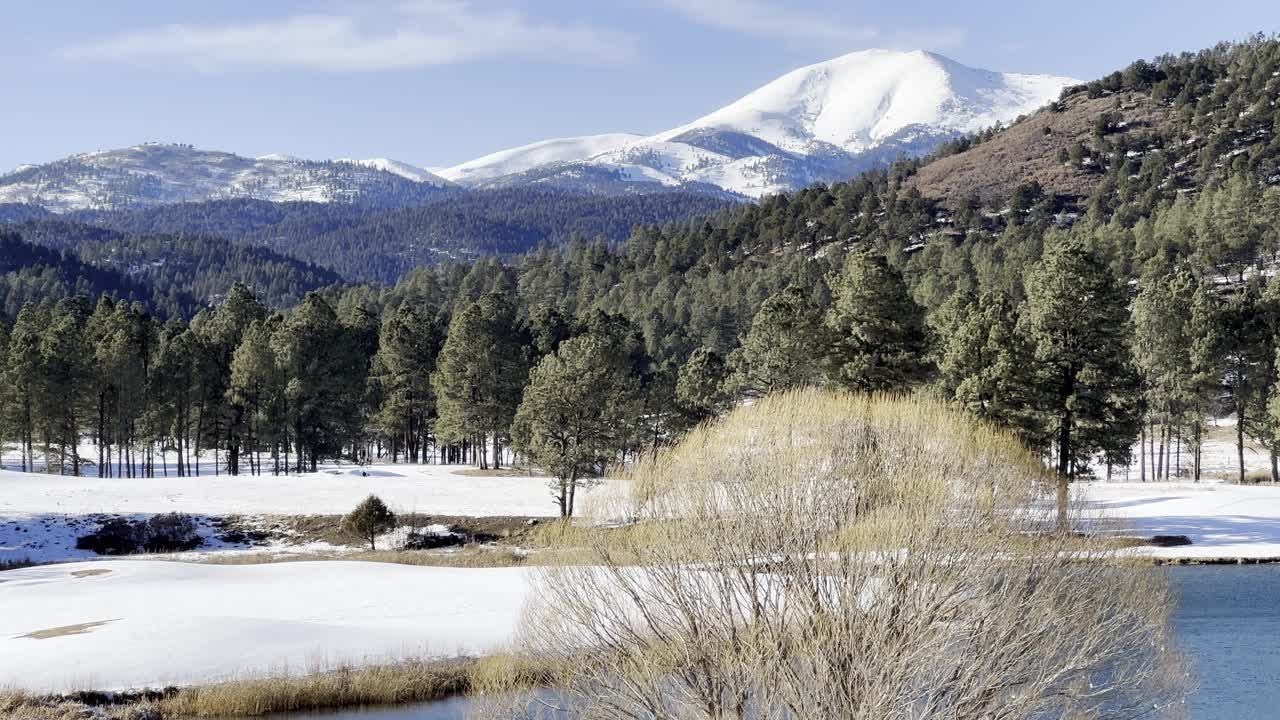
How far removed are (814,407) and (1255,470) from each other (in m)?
62.5

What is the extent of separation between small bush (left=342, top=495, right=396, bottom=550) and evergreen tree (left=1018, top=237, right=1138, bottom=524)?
29088 mm

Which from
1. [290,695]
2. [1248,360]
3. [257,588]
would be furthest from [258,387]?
[1248,360]

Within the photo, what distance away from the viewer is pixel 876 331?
52.2 m

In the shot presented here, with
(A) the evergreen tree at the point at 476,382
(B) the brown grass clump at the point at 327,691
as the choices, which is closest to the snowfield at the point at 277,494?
(A) the evergreen tree at the point at 476,382

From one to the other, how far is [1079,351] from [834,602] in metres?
32.4

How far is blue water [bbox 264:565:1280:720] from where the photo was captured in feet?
88.2

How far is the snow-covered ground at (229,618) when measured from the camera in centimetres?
3047

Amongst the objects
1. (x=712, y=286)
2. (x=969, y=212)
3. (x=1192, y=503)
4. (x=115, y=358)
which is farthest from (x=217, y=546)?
(x=969, y=212)

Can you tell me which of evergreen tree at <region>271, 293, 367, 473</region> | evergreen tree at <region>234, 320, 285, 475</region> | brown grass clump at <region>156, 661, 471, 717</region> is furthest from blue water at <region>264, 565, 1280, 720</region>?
evergreen tree at <region>234, 320, 285, 475</region>

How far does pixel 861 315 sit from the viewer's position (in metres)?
52.3

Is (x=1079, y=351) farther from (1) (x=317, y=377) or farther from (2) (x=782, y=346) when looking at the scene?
(1) (x=317, y=377)

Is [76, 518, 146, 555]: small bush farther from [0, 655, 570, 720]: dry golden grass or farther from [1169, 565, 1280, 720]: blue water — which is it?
[1169, 565, 1280, 720]: blue water

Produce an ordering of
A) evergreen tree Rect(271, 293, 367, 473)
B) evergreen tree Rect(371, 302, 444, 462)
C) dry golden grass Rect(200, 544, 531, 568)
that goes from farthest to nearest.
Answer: evergreen tree Rect(371, 302, 444, 462) → evergreen tree Rect(271, 293, 367, 473) → dry golden grass Rect(200, 544, 531, 568)

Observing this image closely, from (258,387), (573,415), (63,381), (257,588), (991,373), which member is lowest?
(257,588)
